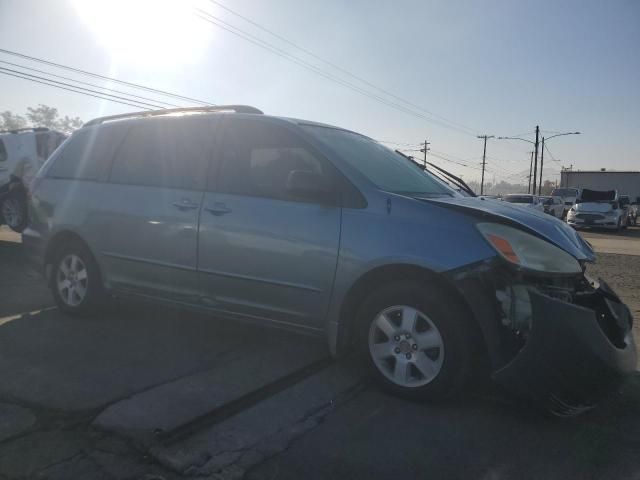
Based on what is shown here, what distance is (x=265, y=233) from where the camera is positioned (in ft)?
Result: 11.9

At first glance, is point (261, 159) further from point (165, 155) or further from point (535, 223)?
point (535, 223)

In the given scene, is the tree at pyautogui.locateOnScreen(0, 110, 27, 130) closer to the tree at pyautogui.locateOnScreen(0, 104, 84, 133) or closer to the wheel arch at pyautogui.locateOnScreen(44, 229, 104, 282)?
the tree at pyautogui.locateOnScreen(0, 104, 84, 133)

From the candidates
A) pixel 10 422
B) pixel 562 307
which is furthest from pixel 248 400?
pixel 562 307

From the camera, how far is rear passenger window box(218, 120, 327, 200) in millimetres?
3742

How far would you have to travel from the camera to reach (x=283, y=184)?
3727 millimetres

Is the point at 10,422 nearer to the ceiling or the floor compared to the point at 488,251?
nearer to the floor

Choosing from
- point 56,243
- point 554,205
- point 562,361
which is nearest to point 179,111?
point 56,243

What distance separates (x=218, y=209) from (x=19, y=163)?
1004cm

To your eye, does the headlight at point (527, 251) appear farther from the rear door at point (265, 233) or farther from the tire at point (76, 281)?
the tire at point (76, 281)

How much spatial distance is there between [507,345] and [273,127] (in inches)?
87.1

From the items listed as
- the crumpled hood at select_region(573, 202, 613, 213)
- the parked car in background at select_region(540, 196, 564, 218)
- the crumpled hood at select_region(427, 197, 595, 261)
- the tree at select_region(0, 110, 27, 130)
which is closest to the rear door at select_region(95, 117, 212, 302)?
the crumpled hood at select_region(427, 197, 595, 261)

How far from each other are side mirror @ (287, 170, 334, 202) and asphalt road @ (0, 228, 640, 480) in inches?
49.9

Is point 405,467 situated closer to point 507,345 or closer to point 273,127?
point 507,345

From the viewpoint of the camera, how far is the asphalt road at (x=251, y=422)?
252 centimetres
